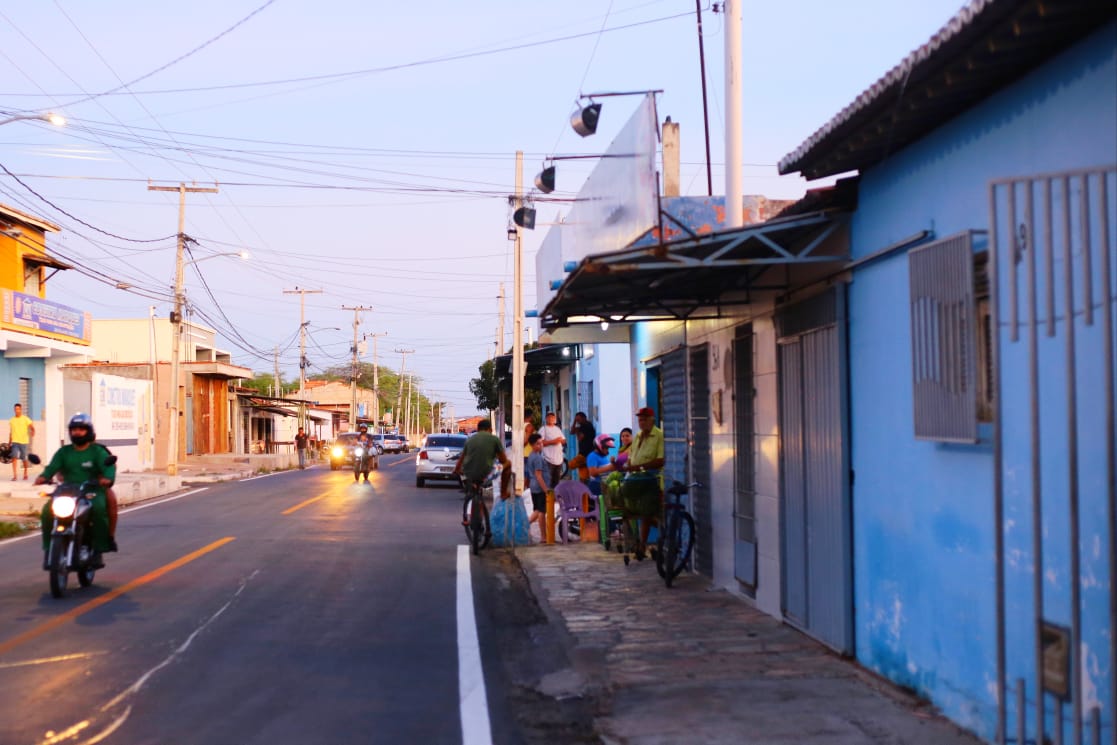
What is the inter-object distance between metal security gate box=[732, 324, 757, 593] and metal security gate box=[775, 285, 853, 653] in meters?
1.08

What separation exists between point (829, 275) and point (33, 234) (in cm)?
3674

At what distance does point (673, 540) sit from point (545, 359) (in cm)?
2180

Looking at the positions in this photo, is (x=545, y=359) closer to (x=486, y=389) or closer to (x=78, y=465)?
(x=78, y=465)

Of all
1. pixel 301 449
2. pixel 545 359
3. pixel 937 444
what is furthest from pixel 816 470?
pixel 301 449

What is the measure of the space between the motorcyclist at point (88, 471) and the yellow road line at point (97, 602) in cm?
51

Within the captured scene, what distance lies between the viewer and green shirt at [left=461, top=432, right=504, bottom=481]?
52.3ft

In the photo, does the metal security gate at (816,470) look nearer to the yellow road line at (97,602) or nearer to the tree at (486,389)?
the yellow road line at (97,602)

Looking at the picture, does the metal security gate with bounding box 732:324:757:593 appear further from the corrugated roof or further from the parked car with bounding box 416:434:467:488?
the parked car with bounding box 416:434:467:488

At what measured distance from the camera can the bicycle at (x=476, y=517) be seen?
52.2ft

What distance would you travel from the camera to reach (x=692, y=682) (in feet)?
25.1

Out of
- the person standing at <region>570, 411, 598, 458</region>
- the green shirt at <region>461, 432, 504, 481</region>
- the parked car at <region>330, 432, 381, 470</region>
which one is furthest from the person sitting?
the parked car at <region>330, 432, 381, 470</region>

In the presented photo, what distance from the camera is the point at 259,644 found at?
8969mm

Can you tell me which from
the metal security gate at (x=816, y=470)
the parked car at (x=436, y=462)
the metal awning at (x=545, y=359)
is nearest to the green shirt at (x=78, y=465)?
the metal security gate at (x=816, y=470)

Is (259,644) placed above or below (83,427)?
below
